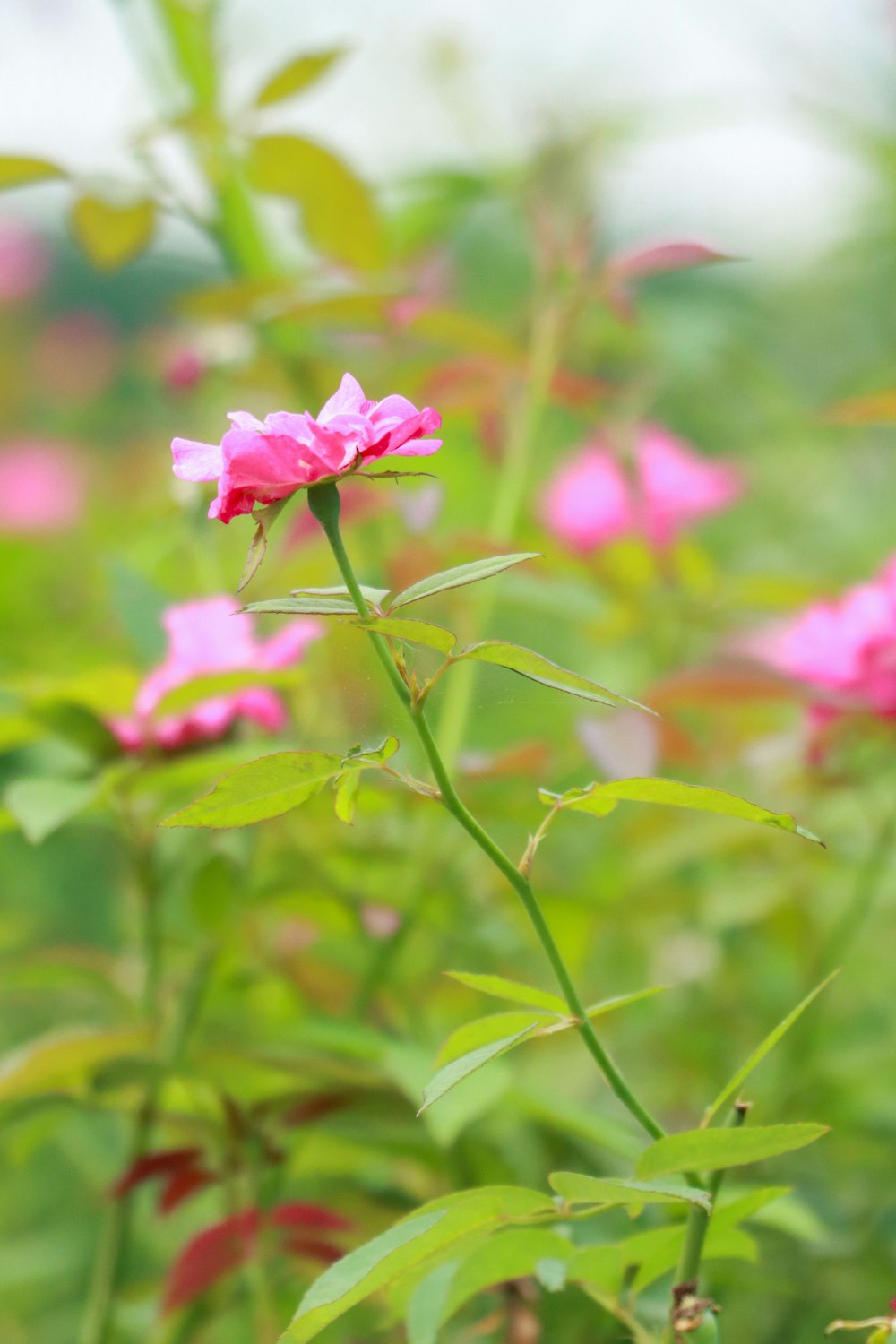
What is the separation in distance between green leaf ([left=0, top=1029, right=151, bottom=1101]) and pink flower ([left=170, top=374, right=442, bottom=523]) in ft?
0.72

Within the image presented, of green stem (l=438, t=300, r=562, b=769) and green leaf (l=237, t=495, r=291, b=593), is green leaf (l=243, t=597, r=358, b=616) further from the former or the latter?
green stem (l=438, t=300, r=562, b=769)

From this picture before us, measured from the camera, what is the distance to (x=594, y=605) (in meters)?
0.60

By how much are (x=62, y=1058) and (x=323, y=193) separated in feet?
1.32

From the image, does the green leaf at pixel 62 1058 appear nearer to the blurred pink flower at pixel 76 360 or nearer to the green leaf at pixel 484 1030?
the green leaf at pixel 484 1030

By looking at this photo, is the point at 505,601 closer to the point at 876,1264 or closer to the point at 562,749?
the point at 562,749

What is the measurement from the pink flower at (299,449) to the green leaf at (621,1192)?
0.49 feet

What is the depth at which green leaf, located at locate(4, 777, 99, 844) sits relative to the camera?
0.39 m

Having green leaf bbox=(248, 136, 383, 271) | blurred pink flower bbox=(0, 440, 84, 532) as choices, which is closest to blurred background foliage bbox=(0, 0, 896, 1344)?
green leaf bbox=(248, 136, 383, 271)

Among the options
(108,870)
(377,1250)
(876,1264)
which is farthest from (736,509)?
(377,1250)

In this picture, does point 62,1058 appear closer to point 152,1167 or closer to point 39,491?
point 152,1167

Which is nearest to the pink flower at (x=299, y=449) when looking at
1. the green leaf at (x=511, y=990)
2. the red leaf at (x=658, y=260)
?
the green leaf at (x=511, y=990)

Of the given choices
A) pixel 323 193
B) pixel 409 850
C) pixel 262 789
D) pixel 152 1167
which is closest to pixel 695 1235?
pixel 262 789

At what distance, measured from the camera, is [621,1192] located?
28 cm

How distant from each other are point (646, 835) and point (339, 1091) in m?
0.25
